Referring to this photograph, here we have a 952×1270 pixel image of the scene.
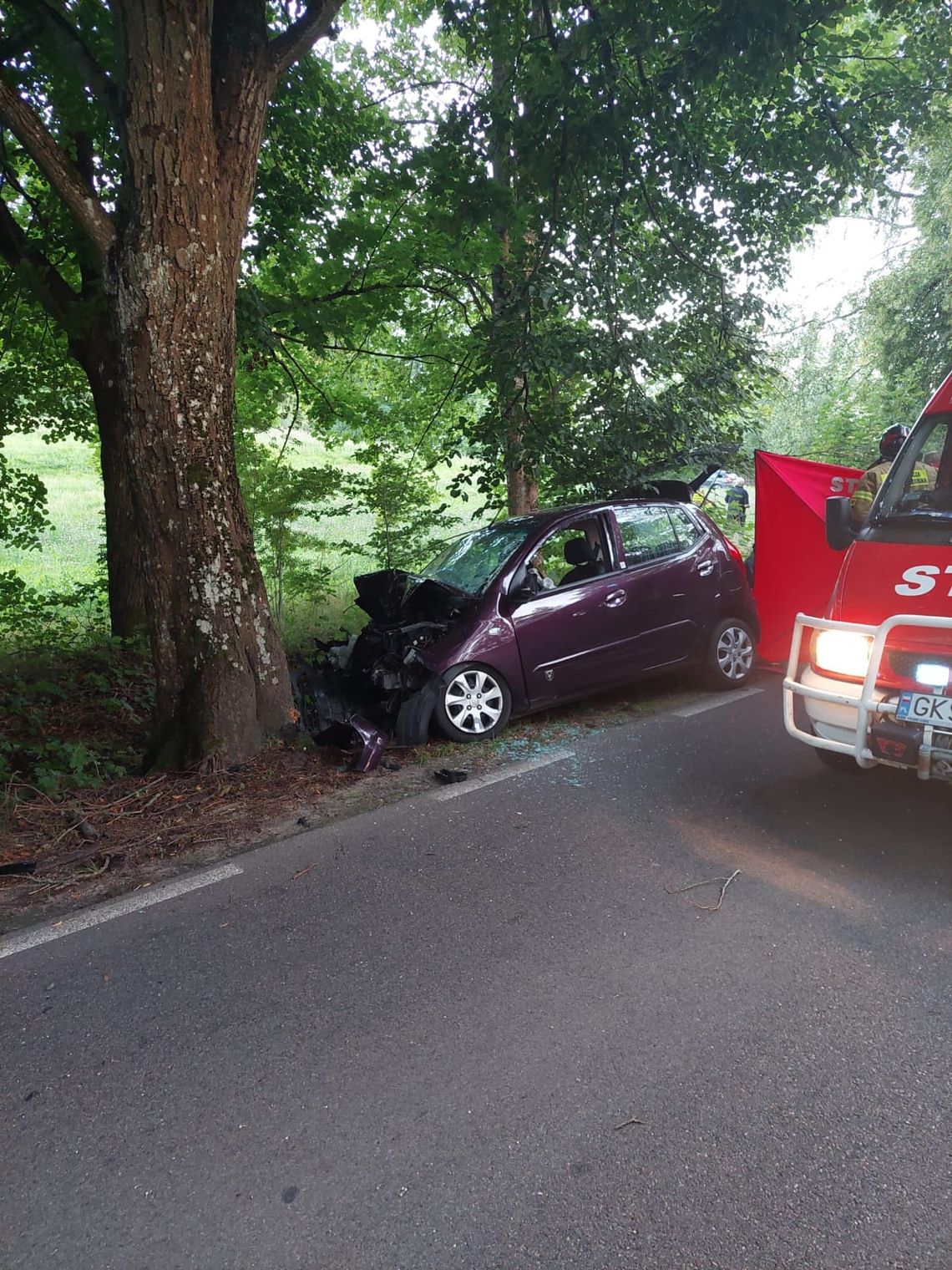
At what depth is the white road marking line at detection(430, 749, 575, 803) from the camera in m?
4.83

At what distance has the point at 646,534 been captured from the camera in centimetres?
657

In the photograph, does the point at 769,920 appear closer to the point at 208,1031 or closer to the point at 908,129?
the point at 208,1031

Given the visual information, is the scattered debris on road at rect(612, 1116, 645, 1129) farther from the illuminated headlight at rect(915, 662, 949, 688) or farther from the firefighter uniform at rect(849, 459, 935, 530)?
the firefighter uniform at rect(849, 459, 935, 530)

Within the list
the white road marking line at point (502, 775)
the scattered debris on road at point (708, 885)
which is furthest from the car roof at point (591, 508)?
the scattered debris on road at point (708, 885)

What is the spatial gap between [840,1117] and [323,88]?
10309 millimetres

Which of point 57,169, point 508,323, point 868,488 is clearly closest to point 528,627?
point 868,488

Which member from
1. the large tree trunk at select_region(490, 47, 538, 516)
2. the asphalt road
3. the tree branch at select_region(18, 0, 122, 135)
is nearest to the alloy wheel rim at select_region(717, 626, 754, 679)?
the asphalt road

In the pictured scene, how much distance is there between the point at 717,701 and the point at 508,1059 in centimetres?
447

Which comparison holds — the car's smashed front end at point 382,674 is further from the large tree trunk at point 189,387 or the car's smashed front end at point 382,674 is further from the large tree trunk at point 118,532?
the large tree trunk at point 118,532

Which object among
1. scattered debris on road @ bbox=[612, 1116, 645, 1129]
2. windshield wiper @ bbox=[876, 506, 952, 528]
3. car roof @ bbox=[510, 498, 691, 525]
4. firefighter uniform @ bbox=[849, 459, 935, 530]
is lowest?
scattered debris on road @ bbox=[612, 1116, 645, 1129]

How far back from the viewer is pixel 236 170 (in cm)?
520

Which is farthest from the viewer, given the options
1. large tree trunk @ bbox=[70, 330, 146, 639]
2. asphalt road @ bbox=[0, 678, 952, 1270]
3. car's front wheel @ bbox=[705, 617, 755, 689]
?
large tree trunk @ bbox=[70, 330, 146, 639]

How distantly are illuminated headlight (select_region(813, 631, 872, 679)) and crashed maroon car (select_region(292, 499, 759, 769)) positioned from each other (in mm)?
2295

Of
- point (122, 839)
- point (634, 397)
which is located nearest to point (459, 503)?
point (634, 397)
